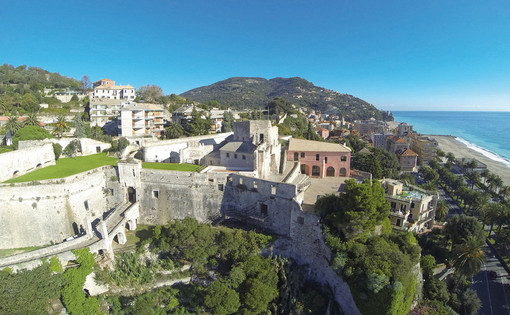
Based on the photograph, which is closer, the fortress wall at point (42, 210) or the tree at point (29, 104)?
the fortress wall at point (42, 210)

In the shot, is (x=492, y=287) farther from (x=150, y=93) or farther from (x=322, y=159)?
(x=150, y=93)

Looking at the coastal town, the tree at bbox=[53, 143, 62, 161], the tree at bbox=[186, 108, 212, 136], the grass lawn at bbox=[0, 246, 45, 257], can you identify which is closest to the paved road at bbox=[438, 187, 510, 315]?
the coastal town

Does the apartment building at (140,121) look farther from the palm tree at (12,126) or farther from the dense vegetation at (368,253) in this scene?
the dense vegetation at (368,253)

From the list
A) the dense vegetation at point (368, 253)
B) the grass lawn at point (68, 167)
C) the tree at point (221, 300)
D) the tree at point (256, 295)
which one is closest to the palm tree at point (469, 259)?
the dense vegetation at point (368, 253)

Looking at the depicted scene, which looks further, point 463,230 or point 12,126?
point 12,126

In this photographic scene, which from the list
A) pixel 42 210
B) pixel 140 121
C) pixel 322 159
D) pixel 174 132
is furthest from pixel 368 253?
pixel 140 121

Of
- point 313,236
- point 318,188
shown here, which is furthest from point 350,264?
point 318,188
